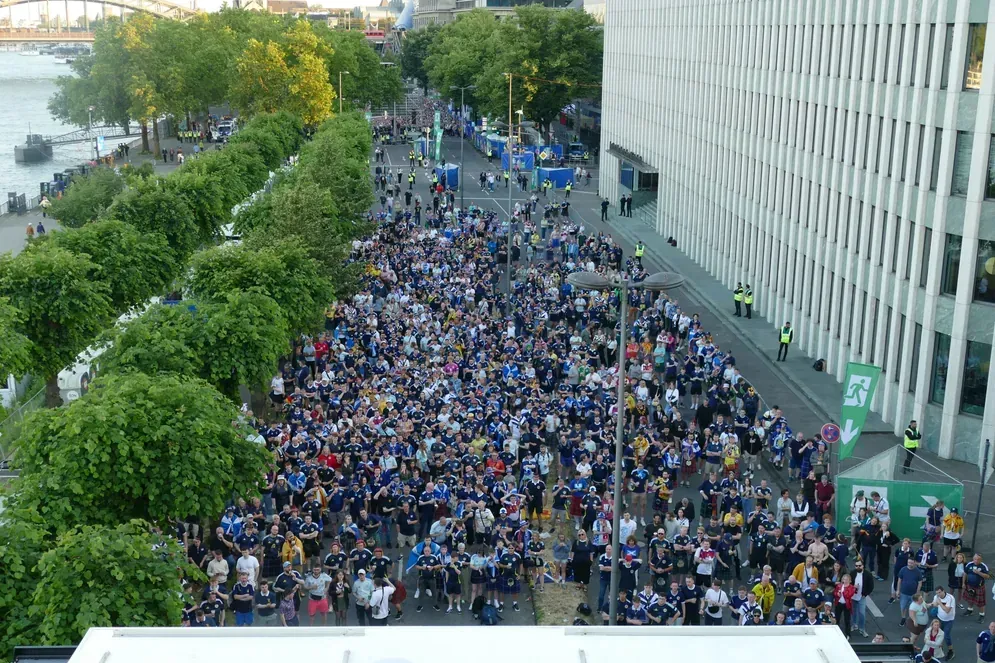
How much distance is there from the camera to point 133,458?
61.5ft

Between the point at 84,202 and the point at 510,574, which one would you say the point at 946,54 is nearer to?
the point at 510,574

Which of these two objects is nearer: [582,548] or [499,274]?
[582,548]

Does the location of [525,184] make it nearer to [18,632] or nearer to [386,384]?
[386,384]

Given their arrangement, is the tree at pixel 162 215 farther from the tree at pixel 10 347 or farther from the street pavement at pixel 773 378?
the street pavement at pixel 773 378

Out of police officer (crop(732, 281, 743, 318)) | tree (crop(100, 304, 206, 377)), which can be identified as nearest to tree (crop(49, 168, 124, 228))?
police officer (crop(732, 281, 743, 318))

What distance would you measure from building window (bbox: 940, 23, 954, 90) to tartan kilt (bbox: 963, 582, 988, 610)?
46.3ft

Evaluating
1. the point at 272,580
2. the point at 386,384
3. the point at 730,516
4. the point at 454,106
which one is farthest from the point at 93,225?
the point at 454,106

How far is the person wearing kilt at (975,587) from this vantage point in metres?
20.1

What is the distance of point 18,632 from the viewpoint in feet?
47.2

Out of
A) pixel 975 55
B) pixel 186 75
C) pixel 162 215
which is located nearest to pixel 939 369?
pixel 975 55

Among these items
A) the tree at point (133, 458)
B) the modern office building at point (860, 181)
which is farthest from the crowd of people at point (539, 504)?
the modern office building at point (860, 181)

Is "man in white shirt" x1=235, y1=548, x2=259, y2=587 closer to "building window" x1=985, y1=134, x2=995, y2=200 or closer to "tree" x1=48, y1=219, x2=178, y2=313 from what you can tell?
"tree" x1=48, y1=219, x2=178, y2=313

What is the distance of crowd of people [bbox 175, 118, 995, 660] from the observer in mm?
19422

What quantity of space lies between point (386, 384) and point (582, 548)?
992 cm
